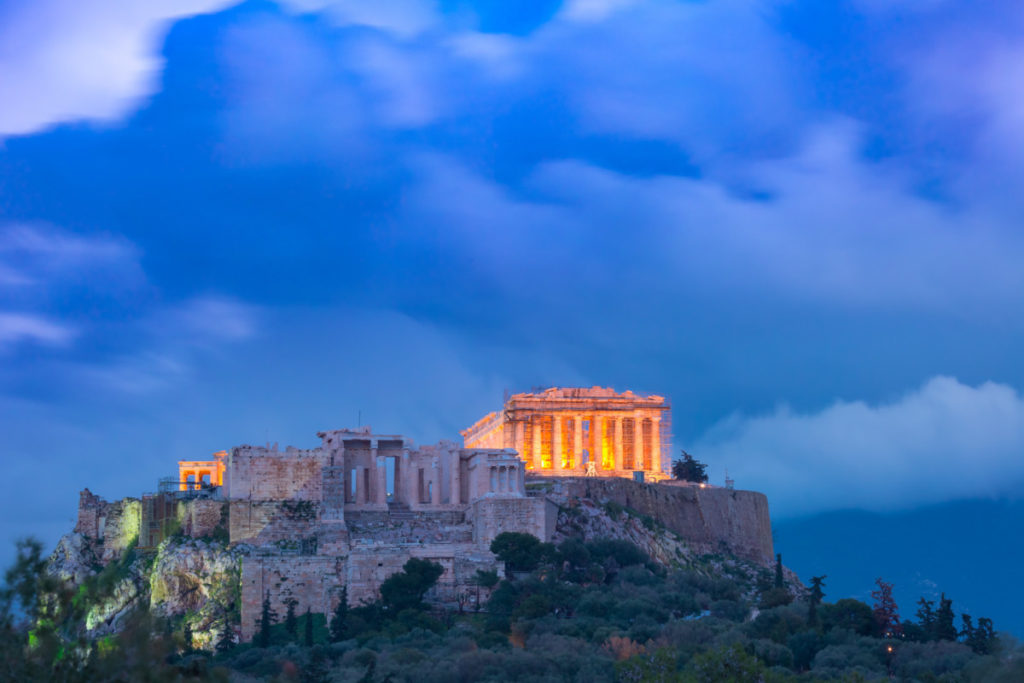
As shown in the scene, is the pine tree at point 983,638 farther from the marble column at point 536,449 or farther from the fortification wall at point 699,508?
the marble column at point 536,449

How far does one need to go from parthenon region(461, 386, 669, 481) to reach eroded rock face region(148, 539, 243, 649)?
29085mm

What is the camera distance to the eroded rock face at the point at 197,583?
5997 centimetres

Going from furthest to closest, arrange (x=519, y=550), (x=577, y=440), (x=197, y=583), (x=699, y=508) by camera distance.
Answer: (x=577, y=440)
(x=699, y=508)
(x=519, y=550)
(x=197, y=583)

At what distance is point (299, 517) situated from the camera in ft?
210

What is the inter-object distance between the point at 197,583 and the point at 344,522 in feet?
23.8

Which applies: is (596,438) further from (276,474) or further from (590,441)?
(276,474)

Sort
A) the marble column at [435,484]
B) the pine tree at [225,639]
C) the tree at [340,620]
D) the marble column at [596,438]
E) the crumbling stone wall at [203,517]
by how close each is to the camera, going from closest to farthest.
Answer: the pine tree at [225,639]
the tree at [340,620]
the crumbling stone wall at [203,517]
the marble column at [435,484]
the marble column at [596,438]

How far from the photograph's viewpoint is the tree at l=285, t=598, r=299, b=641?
2265 inches

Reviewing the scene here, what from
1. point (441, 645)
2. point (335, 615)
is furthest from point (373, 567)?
point (441, 645)

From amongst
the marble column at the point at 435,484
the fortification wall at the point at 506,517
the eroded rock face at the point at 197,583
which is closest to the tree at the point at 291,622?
the eroded rock face at the point at 197,583

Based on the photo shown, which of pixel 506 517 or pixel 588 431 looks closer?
pixel 506 517

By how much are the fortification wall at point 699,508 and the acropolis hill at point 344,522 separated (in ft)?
0.48

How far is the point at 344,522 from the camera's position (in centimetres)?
6444

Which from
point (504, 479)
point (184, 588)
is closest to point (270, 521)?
point (184, 588)
